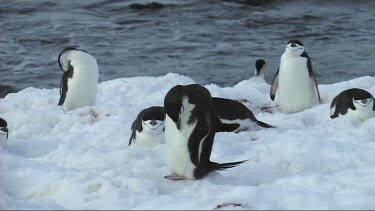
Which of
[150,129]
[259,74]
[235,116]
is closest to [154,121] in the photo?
[150,129]

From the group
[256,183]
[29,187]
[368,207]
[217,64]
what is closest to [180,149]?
[256,183]

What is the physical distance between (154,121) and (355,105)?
1.95 meters

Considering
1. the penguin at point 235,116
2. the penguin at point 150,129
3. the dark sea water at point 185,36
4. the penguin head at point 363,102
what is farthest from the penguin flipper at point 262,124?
the dark sea water at point 185,36

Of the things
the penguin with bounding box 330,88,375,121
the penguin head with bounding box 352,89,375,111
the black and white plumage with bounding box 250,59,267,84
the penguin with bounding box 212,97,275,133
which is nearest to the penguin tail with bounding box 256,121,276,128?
the penguin with bounding box 212,97,275,133

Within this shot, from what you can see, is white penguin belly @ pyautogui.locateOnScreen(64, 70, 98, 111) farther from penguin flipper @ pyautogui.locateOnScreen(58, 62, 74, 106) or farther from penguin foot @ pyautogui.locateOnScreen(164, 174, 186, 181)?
penguin foot @ pyautogui.locateOnScreen(164, 174, 186, 181)

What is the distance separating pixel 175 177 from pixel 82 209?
0.95m

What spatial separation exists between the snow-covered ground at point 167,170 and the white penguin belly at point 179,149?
0.33ft

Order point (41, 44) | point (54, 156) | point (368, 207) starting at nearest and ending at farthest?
point (368, 207) < point (54, 156) < point (41, 44)

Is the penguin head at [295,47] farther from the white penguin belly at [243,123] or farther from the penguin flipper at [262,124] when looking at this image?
the white penguin belly at [243,123]

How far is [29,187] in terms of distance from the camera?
5.09 m

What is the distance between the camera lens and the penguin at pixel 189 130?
5246mm

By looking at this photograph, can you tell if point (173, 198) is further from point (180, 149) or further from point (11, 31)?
point (11, 31)

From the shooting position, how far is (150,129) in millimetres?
6582

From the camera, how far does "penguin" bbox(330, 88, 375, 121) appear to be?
7.56 m
